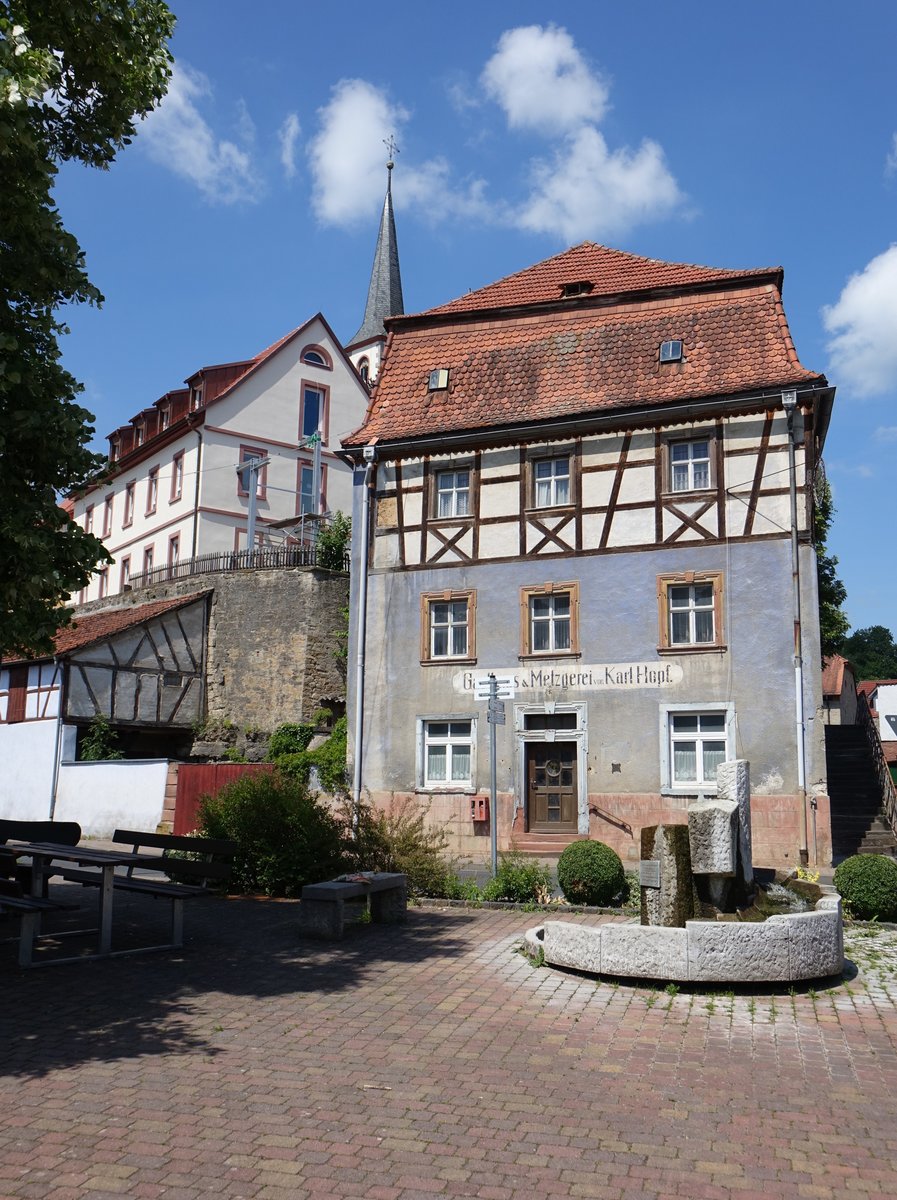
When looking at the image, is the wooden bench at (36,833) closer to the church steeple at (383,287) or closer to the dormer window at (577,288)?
the dormer window at (577,288)

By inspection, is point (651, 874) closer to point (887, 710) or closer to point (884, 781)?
point (884, 781)

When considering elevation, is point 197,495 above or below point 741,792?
above

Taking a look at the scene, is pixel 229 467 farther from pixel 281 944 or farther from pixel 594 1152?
pixel 594 1152

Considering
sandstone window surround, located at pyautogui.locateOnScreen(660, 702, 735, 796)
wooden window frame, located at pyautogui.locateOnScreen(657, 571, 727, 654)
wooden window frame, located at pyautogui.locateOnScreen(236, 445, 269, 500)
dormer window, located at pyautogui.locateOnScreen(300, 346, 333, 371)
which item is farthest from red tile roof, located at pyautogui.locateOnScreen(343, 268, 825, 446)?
dormer window, located at pyautogui.locateOnScreen(300, 346, 333, 371)

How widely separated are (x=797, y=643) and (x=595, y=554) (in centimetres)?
456

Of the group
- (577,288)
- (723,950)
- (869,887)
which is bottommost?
(723,950)

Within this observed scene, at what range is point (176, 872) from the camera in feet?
43.0

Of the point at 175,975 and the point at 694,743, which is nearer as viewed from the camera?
the point at 175,975

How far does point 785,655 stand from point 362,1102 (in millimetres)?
15869

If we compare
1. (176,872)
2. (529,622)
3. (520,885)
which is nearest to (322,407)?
(529,622)

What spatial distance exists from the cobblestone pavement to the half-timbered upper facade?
10985 mm

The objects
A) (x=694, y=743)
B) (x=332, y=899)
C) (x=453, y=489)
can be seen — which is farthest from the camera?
(x=453, y=489)

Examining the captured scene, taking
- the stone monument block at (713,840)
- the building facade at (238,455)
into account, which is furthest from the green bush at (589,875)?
the building facade at (238,455)

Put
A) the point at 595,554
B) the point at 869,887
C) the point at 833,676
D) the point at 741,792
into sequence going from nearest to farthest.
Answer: the point at 741,792 → the point at 869,887 → the point at 595,554 → the point at 833,676
